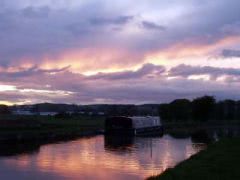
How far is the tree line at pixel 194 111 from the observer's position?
14900 cm

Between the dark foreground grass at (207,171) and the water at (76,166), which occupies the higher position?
the dark foreground grass at (207,171)

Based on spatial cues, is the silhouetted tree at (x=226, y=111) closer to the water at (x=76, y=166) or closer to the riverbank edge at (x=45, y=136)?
the riverbank edge at (x=45, y=136)

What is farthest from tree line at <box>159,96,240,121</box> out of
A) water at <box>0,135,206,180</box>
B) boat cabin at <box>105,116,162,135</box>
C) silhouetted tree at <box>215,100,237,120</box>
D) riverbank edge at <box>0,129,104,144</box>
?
water at <box>0,135,206,180</box>

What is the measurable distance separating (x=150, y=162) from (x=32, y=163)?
8233 mm

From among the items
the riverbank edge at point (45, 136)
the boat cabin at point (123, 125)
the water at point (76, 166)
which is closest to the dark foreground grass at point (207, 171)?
the water at point (76, 166)

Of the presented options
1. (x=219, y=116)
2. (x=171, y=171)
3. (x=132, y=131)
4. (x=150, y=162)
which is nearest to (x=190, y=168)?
(x=171, y=171)

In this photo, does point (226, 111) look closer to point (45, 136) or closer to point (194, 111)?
point (194, 111)

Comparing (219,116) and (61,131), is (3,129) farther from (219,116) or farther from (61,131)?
(219,116)

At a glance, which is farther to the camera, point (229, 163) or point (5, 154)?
point (5, 154)

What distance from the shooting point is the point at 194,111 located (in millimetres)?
150375

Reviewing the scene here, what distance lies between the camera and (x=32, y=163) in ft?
107

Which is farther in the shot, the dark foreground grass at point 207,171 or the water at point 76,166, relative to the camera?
the water at point 76,166

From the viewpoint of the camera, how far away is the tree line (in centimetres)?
14900

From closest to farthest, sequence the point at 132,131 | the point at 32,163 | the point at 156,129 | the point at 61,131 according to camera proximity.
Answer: the point at 32,163, the point at 61,131, the point at 132,131, the point at 156,129
